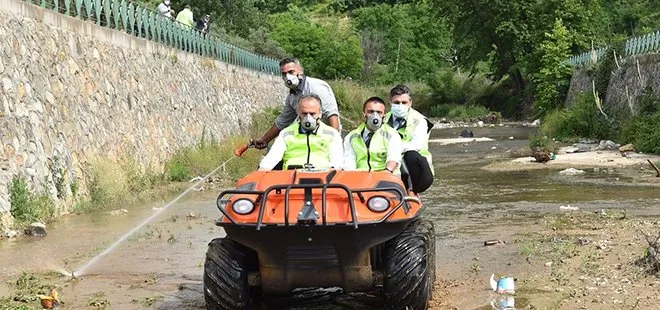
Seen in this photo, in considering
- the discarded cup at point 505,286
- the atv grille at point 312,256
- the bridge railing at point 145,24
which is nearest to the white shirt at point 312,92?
the discarded cup at point 505,286

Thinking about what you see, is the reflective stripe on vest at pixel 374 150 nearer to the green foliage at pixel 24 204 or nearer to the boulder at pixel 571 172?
the green foliage at pixel 24 204

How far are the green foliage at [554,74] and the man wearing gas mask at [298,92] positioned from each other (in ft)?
123

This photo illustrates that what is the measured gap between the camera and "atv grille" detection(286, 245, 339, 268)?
6.20m

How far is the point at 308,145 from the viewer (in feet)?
23.8

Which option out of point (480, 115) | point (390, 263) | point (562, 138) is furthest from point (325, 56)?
point (390, 263)

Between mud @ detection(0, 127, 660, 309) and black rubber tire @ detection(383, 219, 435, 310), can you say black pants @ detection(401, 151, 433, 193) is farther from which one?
black rubber tire @ detection(383, 219, 435, 310)

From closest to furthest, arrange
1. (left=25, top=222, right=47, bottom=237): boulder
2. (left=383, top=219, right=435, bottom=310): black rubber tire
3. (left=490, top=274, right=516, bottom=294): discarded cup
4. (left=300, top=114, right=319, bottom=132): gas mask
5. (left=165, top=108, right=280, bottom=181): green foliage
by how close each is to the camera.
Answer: (left=383, top=219, right=435, bottom=310): black rubber tire
(left=300, top=114, right=319, bottom=132): gas mask
(left=490, top=274, right=516, bottom=294): discarded cup
(left=25, top=222, right=47, bottom=237): boulder
(left=165, top=108, right=280, bottom=181): green foliage

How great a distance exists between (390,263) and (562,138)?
27.5 meters

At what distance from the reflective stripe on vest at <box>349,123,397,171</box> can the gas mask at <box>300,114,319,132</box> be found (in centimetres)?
57

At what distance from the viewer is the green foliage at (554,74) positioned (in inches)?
1788

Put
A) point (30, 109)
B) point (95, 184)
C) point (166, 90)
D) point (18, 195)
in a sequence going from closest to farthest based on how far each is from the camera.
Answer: point (18, 195)
point (30, 109)
point (95, 184)
point (166, 90)

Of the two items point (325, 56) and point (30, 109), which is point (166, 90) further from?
point (325, 56)

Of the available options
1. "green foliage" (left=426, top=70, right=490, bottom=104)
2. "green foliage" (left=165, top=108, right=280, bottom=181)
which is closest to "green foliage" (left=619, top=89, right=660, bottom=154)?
"green foliage" (left=165, top=108, right=280, bottom=181)

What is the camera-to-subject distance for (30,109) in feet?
44.4
